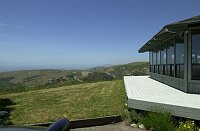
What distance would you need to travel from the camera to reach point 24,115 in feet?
33.2

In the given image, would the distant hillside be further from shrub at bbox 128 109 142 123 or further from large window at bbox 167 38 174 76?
shrub at bbox 128 109 142 123

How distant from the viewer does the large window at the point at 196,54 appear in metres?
10.9

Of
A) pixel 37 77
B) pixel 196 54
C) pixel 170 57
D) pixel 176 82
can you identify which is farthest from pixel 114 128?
pixel 37 77

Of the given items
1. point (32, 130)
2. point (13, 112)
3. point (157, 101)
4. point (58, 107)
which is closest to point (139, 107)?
point (157, 101)

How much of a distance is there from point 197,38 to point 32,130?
30.5 ft

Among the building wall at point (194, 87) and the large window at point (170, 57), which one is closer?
the building wall at point (194, 87)

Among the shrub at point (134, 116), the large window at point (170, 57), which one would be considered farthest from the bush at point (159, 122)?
the large window at point (170, 57)

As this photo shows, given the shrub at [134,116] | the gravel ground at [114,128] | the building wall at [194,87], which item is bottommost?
the gravel ground at [114,128]

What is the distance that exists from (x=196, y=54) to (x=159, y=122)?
4482 millimetres

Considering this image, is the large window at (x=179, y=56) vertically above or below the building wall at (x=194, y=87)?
above

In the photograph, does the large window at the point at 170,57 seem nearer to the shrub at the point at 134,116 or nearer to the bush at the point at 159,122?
the shrub at the point at 134,116

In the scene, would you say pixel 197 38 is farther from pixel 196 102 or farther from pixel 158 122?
pixel 158 122

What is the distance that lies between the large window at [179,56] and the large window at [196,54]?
1273mm

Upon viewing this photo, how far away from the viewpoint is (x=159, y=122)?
24.5 feet
